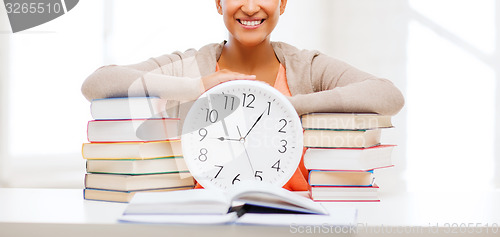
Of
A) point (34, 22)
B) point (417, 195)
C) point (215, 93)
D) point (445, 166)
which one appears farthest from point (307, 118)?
point (445, 166)

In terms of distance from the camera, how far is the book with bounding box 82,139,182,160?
44.1 inches

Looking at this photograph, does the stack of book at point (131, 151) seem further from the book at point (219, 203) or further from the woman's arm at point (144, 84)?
the book at point (219, 203)

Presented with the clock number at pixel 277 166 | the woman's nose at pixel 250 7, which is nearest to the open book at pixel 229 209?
the clock number at pixel 277 166

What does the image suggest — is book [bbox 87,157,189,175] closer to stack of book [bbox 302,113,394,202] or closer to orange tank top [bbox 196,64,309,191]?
orange tank top [bbox 196,64,309,191]

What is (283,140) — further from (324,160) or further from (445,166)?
(445,166)

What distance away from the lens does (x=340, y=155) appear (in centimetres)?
110

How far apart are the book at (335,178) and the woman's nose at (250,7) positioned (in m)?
0.43

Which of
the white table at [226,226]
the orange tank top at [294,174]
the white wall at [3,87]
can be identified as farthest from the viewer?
the white wall at [3,87]

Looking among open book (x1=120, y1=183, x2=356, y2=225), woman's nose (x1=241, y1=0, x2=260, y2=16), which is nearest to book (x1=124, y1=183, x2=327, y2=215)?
open book (x1=120, y1=183, x2=356, y2=225)

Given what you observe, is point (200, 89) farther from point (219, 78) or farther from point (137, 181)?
point (137, 181)

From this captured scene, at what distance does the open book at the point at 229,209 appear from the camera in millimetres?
865

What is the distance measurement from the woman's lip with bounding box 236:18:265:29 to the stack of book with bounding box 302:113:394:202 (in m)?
0.32

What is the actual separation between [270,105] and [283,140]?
79 millimetres

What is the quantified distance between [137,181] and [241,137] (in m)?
0.24
